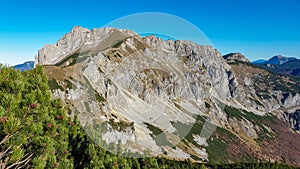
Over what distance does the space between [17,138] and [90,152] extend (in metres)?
7.20

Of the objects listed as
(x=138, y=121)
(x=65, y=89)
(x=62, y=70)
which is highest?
(x=62, y=70)

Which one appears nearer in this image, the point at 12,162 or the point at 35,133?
the point at 12,162

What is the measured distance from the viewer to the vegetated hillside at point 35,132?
1188 centimetres

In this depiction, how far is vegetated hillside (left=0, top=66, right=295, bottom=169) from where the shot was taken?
468 inches

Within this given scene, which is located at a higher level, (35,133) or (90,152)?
(35,133)

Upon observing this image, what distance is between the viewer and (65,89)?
16050cm

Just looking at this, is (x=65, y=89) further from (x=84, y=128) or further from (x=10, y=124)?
(x=10, y=124)

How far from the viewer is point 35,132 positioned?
13680mm

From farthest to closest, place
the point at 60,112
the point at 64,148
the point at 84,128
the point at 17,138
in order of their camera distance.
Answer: the point at 84,128 → the point at 60,112 → the point at 64,148 → the point at 17,138

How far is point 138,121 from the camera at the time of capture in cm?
19212

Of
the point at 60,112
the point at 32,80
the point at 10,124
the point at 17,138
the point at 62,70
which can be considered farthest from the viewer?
the point at 62,70

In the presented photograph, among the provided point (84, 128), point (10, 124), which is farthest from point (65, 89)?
point (10, 124)

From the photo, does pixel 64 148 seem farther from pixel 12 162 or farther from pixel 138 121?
pixel 138 121

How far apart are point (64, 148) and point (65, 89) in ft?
490
